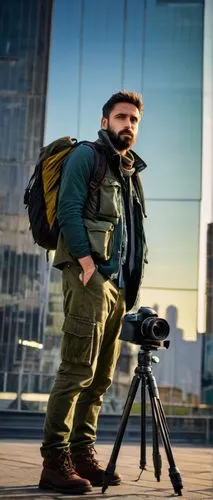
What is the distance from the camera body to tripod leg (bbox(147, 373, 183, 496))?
0.17 m

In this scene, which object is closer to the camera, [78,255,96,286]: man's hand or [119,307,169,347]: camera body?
[78,255,96,286]: man's hand

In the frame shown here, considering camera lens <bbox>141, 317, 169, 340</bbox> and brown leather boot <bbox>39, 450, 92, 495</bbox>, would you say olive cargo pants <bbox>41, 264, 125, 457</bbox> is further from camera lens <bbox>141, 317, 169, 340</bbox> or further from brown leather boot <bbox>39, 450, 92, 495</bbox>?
camera lens <bbox>141, 317, 169, 340</bbox>

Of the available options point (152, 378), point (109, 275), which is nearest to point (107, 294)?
point (109, 275)

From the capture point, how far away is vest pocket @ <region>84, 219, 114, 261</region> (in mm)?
2861

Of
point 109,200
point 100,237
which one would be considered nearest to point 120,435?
point 100,237

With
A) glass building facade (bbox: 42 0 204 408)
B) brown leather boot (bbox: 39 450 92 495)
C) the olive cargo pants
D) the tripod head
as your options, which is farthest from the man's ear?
glass building facade (bbox: 42 0 204 408)

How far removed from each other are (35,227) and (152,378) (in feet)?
2.70

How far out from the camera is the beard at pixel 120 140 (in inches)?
122

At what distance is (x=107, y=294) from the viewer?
293cm

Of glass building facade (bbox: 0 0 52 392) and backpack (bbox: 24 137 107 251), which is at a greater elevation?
glass building facade (bbox: 0 0 52 392)

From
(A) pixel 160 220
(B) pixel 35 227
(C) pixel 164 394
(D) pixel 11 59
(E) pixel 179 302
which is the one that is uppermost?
(D) pixel 11 59

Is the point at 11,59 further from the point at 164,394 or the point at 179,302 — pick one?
the point at 164,394

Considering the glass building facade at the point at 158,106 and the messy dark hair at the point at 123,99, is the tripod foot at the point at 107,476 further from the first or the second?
the glass building facade at the point at 158,106

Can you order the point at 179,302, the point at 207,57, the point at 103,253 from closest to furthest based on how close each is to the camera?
1. the point at 103,253
2. the point at 179,302
3. the point at 207,57
